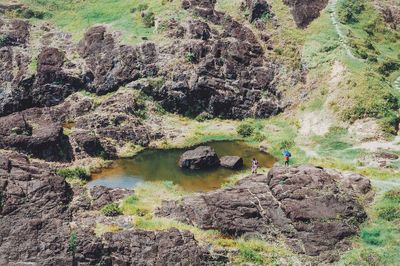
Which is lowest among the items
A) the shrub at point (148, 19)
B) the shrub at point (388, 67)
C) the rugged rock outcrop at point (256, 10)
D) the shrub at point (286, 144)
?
the shrub at point (286, 144)

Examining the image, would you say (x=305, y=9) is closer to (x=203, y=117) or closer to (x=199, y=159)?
(x=203, y=117)

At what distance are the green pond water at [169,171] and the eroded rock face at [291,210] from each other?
796 centimetres

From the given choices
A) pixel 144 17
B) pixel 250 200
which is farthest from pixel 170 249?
pixel 144 17

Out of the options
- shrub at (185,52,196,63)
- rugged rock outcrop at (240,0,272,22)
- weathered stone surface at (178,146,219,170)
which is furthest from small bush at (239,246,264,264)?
rugged rock outcrop at (240,0,272,22)

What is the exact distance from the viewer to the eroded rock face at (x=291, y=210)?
40.8 meters

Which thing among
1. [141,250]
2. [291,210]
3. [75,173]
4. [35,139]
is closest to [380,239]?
[291,210]

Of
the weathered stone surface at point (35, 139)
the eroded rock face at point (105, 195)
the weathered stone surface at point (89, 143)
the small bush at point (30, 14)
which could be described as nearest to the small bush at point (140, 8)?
the small bush at point (30, 14)

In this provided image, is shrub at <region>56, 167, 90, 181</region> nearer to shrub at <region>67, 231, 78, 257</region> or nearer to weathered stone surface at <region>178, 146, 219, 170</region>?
weathered stone surface at <region>178, 146, 219, 170</region>

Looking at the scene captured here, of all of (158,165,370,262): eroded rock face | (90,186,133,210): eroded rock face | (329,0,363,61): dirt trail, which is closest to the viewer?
(158,165,370,262): eroded rock face

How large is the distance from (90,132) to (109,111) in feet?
20.8

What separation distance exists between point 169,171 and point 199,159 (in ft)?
11.7

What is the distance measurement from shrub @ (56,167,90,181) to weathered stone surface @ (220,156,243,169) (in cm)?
1480

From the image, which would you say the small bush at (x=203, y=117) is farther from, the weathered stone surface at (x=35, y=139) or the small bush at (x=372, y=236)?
the small bush at (x=372, y=236)

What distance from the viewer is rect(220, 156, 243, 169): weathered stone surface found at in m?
57.3
